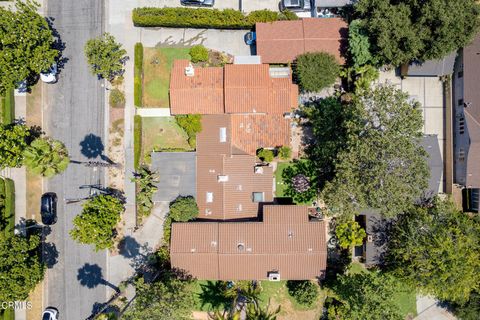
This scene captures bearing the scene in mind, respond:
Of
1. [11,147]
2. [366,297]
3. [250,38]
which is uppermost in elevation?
[250,38]

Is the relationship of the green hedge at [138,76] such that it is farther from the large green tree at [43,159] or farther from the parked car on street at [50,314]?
the parked car on street at [50,314]

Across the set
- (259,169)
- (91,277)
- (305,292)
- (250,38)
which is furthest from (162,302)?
(250,38)

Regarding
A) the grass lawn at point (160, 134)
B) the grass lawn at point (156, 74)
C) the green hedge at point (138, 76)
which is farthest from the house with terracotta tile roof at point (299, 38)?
the green hedge at point (138, 76)

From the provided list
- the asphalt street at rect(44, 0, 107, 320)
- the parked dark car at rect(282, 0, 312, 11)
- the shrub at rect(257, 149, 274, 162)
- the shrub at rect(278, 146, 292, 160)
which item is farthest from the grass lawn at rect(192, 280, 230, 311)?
the parked dark car at rect(282, 0, 312, 11)

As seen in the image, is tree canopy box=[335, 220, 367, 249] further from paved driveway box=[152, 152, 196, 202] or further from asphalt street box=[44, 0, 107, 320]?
asphalt street box=[44, 0, 107, 320]

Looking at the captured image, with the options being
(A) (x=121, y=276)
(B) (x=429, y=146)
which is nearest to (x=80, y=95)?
(A) (x=121, y=276)

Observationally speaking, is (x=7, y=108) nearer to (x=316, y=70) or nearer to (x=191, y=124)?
(x=191, y=124)
